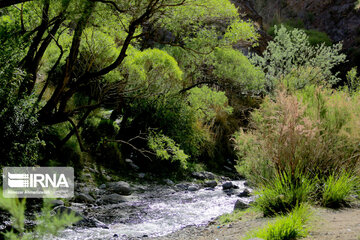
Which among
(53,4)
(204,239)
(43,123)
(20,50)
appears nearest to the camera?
(204,239)

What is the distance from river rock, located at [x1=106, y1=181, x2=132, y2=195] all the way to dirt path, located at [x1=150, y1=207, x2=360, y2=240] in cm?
339

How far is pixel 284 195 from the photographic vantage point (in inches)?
165

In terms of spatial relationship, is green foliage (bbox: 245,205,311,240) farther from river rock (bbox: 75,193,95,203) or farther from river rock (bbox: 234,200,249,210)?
river rock (bbox: 75,193,95,203)

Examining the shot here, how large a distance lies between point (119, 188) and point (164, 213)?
2.11 m

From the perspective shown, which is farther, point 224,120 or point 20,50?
point 224,120

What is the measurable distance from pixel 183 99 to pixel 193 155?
229 centimetres

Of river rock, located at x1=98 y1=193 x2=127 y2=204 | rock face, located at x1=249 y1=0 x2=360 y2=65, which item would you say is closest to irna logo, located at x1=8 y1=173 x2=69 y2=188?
river rock, located at x1=98 y1=193 x2=127 y2=204

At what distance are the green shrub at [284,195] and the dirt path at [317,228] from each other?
A: 0.67ft

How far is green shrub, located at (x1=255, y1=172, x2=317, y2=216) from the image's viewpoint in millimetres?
4125

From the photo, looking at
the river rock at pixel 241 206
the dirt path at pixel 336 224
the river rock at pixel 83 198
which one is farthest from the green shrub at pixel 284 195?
the river rock at pixel 83 198

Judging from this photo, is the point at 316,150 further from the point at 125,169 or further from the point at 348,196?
the point at 125,169

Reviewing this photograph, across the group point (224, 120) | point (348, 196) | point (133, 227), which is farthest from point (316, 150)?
point (224, 120)

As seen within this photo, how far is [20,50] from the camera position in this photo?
5355mm

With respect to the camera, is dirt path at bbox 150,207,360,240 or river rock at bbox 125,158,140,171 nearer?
dirt path at bbox 150,207,360,240
